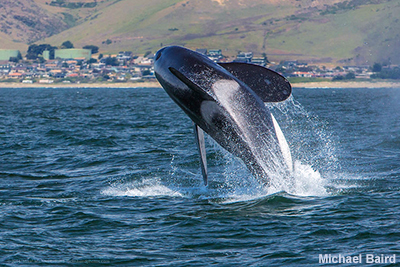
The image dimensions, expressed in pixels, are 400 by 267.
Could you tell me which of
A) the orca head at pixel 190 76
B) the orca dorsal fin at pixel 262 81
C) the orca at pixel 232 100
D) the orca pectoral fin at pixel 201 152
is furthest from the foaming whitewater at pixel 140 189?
the orca dorsal fin at pixel 262 81

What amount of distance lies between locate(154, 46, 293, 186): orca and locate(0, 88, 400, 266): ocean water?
3.06ft

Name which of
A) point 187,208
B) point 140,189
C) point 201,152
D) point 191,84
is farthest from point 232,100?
point 140,189

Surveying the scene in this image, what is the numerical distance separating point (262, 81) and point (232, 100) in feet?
6.06

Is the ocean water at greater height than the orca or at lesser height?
lesser

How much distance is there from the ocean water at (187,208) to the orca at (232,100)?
0.93 metres

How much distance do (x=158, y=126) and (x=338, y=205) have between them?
101 ft

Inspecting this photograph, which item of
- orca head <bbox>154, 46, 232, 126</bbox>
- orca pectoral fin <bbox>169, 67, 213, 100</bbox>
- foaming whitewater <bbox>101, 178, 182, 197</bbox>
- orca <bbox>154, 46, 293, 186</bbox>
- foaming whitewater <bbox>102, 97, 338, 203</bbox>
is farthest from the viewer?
foaming whitewater <bbox>101, 178, 182, 197</bbox>

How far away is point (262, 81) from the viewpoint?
1911 cm

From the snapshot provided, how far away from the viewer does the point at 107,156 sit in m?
30.1

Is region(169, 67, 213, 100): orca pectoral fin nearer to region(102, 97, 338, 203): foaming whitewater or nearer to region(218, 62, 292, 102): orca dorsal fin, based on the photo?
region(218, 62, 292, 102): orca dorsal fin

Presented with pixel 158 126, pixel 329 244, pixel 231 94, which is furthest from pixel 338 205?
pixel 158 126

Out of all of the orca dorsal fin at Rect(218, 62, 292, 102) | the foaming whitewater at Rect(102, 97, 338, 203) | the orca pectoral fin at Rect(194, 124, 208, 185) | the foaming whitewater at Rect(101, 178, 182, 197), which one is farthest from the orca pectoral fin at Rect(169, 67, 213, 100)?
the foaming whitewater at Rect(101, 178, 182, 197)

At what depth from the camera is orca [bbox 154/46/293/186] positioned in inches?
693

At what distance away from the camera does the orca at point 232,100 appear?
693 inches
